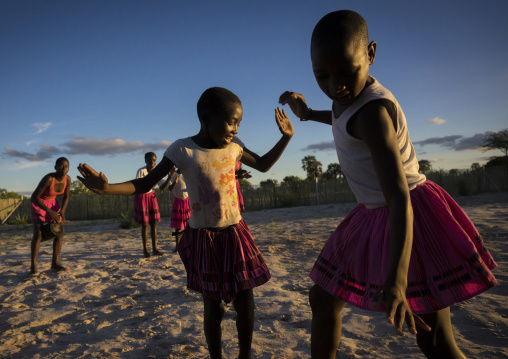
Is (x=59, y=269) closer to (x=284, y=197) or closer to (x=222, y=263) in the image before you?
(x=222, y=263)

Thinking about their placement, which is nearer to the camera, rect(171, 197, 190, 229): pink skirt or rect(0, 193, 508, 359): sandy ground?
rect(0, 193, 508, 359): sandy ground

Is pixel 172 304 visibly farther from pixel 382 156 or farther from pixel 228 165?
pixel 382 156

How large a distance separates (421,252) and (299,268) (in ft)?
12.0

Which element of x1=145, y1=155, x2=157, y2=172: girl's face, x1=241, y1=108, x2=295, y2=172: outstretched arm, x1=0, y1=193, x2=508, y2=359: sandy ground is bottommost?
x1=0, y1=193, x2=508, y2=359: sandy ground

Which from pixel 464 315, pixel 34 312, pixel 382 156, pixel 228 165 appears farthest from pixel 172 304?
pixel 382 156

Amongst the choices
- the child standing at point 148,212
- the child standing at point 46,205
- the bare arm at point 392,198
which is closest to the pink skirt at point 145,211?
the child standing at point 148,212

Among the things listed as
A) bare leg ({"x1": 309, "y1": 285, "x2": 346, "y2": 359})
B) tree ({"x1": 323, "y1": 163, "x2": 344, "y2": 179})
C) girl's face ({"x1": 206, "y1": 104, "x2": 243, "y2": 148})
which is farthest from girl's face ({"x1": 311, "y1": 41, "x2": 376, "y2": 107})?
tree ({"x1": 323, "y1": 163, "x2": 344, "y2": 179})

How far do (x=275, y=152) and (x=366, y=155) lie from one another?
3.47 feet

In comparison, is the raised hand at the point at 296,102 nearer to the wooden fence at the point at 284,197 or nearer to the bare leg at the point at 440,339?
the bare leg at the point at 440,339

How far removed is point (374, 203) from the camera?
1.48 m

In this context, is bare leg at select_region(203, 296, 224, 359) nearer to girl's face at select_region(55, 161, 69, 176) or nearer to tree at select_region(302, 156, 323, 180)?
girl's face at select_region(55, 161, 69, 176)

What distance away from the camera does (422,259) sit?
134 cm

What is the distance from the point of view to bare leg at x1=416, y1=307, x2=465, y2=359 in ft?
4.57

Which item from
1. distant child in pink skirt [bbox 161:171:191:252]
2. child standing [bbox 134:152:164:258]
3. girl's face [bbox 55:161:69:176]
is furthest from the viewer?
distant child in pink skirt [bbox 161:171:191:252]
